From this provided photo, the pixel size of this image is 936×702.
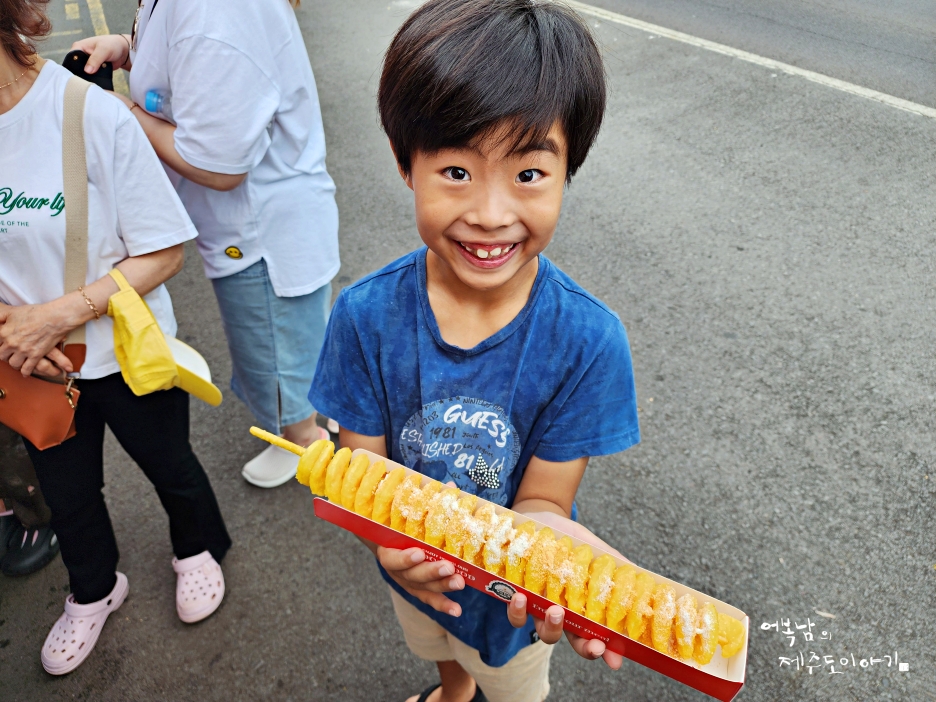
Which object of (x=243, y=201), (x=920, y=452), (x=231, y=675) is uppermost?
(x=243, y=201)

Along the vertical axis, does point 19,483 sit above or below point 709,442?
above

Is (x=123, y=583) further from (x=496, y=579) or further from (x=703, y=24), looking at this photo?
(x=703, y=24)

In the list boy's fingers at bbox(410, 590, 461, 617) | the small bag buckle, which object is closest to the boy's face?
boy's fingers at bbox(410, 590, 461, 617)

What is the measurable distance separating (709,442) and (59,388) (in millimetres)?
2901

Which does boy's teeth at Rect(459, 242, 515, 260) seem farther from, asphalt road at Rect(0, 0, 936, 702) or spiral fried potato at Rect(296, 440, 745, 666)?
asphalt road at Rect(0, 0, 936, 702)

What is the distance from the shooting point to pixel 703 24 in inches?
310

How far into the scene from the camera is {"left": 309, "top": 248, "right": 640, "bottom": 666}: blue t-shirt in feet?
5.15

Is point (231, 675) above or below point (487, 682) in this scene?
below

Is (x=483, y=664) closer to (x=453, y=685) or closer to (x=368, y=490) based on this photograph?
(x=453, y=685)

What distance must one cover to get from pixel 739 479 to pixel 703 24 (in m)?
6.39

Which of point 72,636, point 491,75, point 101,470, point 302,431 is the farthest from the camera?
point 302,431

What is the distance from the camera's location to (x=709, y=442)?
356 cm

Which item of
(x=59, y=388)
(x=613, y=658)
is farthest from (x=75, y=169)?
(x=613, y=658)

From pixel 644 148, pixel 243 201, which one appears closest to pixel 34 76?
pixel 243 201
